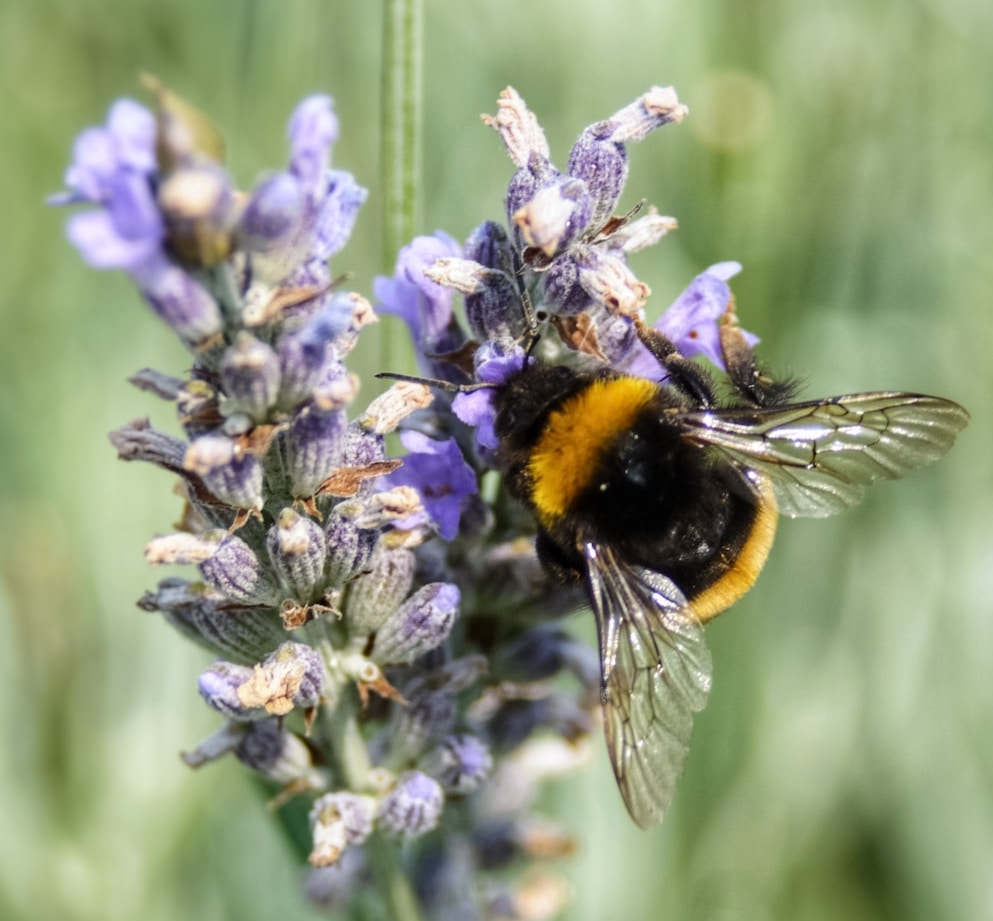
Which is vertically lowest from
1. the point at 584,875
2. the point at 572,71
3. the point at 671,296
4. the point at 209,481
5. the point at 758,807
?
the point at 584,875

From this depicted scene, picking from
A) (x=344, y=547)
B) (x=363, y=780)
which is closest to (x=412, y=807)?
(x=363, y=780)

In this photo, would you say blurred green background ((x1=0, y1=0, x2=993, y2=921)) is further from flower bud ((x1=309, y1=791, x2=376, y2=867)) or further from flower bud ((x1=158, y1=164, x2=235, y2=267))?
flower bud ((x1=158, y1=164, x2=235, y2=267))

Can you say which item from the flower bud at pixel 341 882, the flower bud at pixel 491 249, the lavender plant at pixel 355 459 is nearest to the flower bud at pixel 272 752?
the lavender plant at pixel 355 459

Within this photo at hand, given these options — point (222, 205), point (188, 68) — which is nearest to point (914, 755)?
point (222, 205)

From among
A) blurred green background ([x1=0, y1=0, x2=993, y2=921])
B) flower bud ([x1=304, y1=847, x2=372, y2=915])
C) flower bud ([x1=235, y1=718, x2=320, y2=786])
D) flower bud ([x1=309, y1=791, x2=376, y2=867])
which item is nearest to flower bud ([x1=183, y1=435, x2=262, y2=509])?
flower bud ([x1=235, y1=718, x2=320, y2=786])

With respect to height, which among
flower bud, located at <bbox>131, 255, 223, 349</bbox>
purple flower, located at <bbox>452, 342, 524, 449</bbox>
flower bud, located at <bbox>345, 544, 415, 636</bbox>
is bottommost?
flower bud, located at <bbox>345, 544, 415, 636</bbox>

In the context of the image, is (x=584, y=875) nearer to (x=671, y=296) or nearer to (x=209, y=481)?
(x=671, y=296)

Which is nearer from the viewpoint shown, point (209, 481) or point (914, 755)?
point (209, 481)

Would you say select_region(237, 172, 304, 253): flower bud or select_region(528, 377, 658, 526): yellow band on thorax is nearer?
select_region(237, 172, 304, 253): flower bud
